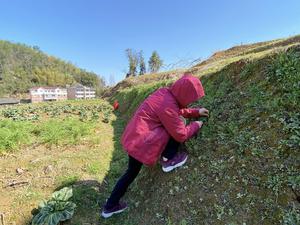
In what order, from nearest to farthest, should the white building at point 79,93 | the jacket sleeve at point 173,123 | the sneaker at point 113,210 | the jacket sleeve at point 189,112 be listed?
1. the jacket sleeve at point 173,123
2. the sneaker at point 113,210
3. the jacket sleeve at point 189,112
4. the white building at point 79,93

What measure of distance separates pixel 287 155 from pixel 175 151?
1.32m

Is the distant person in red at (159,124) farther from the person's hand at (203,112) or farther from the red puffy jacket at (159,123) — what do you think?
the person's hand at (203,112)

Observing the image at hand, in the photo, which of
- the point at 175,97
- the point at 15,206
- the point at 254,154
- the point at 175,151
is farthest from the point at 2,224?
the point at 254,154

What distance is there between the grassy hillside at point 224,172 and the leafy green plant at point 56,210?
17 cm

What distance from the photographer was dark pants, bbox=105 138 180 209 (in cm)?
320

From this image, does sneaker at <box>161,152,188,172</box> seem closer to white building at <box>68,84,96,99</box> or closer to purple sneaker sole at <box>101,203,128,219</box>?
purple sneaker sole at <box>101,203,128,219</box>

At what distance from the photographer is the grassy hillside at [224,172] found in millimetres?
2492

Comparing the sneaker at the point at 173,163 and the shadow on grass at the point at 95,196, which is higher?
the sneaker at the point at 173,163

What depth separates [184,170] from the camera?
3338 mm

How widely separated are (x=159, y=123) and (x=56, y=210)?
1833mm

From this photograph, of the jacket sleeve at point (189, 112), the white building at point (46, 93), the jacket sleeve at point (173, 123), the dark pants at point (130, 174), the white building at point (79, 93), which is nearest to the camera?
the jacket sleeve at point (173, 123)

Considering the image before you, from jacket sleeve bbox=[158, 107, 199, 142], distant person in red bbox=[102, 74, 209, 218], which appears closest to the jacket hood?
distant person in red bbox=[102, 74, 209, 218]

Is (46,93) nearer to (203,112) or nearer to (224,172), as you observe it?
(203,112)

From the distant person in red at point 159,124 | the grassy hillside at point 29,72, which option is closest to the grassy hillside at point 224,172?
the distant person in red at point 159,124
